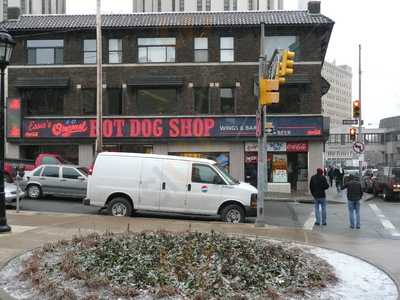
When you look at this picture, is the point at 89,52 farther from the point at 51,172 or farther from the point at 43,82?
the point at 51,172

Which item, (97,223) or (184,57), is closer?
(97,223)

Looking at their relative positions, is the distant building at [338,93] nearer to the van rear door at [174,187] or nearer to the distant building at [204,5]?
the distant building at [204,5]

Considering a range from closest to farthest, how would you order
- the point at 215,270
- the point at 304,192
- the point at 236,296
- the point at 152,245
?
the point at 236,296
the point at 215,270
the point at 152,245
the point at 304,192

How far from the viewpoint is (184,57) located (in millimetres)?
33219

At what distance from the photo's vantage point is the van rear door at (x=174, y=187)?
16.4m

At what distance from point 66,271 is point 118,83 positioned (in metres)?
26.8

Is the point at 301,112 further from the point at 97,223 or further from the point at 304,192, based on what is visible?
the point at 97,223

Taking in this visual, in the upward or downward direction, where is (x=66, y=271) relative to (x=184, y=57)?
downward

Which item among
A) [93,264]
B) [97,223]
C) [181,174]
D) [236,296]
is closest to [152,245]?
[93,264]

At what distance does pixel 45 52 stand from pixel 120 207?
20.2 meters

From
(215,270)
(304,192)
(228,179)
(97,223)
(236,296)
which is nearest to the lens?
(236,296)

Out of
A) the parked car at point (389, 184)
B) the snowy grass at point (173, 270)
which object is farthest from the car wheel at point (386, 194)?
→ the snowy grass at point (173, 270)

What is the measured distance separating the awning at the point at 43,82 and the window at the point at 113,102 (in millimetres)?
2525

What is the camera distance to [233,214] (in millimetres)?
16234
